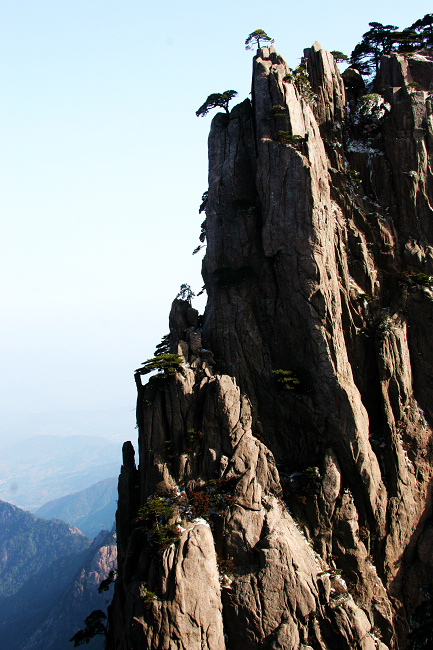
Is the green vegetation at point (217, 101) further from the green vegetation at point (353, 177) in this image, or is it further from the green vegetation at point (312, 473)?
the green vegetation at point (312, 473)

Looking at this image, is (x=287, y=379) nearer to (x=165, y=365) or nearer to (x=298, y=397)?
(x=298, y=397)

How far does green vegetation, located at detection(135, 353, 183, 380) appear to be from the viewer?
1564 inches

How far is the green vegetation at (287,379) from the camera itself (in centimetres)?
3934

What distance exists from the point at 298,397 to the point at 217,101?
31.9m

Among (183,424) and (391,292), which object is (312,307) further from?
(183,424)

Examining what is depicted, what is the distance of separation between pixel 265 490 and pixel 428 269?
24797 millimetres

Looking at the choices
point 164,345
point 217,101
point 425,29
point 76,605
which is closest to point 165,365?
point 164,345

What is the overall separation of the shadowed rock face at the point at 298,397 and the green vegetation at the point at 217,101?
1.61 metres

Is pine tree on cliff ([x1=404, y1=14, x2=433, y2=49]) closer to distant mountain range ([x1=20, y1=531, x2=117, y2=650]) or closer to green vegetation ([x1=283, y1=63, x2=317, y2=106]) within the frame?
green vegetation ([x1=283, y1=63, x2=317, y2=106])

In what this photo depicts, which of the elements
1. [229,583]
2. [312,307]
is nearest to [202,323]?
[312,307]

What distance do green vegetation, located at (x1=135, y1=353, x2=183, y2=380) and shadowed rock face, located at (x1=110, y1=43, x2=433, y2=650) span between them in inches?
32.9

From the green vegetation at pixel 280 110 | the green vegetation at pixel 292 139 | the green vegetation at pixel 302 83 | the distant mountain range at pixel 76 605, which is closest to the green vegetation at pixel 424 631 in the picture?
the green vegetation at pixel 292 139

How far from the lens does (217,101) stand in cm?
5241

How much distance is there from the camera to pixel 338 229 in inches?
1775
